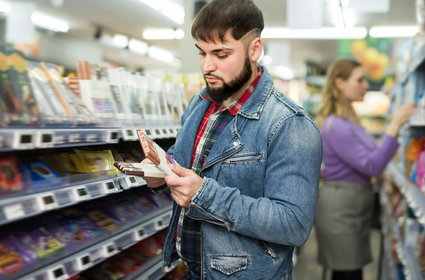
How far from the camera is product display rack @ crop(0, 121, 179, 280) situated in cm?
134

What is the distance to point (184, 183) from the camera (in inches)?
52.5

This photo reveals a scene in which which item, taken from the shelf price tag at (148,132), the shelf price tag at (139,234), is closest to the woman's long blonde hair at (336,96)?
the shelf price tag at (148,132)

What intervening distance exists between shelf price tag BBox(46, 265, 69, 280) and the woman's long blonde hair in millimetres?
2337

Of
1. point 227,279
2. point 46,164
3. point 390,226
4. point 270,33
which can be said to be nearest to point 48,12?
point 270,33

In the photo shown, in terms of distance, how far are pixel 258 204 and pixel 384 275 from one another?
11.8 ft

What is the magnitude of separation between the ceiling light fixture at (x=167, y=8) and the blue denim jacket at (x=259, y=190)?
4.66 meters

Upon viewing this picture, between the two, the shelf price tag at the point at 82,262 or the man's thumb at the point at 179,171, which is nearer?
the man's thumb at the point at 179,171

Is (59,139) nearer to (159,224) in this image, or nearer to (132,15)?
(159,224)

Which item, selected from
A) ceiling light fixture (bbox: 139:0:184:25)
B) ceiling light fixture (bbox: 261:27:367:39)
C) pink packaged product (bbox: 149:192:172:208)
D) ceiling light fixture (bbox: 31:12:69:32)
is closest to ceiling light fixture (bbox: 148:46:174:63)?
ceiling light fixture (bbox: 31:12:69:32)

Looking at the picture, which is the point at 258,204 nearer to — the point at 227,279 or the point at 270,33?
the point at 227,279

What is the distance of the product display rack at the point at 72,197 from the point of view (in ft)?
4.40

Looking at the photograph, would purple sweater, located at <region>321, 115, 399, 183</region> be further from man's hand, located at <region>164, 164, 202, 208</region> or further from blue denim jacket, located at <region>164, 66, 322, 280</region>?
man's hand, located at <region>164, 164, 202, 208</region>

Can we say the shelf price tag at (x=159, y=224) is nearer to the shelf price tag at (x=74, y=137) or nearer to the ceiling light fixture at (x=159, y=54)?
the shelf price tag at (x=74, y=137)

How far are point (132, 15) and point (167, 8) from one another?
4083mm
